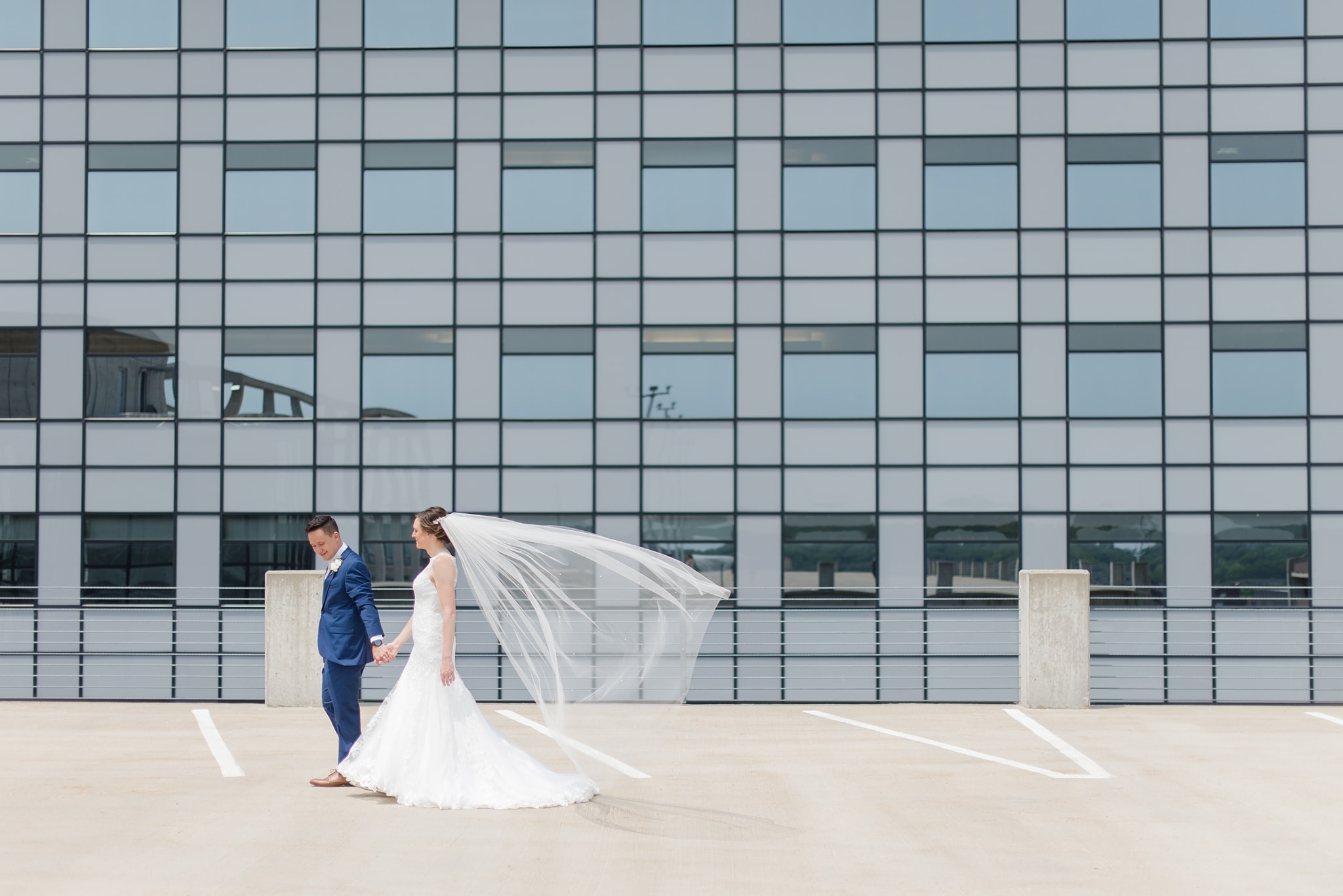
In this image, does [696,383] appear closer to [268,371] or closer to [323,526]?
[268,371]

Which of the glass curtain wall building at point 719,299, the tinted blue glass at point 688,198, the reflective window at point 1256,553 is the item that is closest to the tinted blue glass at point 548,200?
the glass curtain wall building at point 719,299

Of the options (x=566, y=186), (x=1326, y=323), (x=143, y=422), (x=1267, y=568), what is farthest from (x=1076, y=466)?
(x=143, y=422)

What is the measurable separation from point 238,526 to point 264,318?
10.9 feet

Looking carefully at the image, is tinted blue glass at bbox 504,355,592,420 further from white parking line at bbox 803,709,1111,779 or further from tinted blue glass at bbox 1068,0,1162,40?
tinted blue glass at bbox 1068,0,1162,40

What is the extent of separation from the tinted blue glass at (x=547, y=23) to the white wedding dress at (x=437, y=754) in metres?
13.0

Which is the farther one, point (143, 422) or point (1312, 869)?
point (143, 422)

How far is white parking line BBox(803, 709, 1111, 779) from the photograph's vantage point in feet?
29.7

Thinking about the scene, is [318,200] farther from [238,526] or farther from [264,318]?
[238,526]

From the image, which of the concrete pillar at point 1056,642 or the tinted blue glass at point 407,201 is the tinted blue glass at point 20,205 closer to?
the tinted blue glass at point 407,201

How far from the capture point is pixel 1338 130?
61.2ft

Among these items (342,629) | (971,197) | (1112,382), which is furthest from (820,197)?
(342,629)

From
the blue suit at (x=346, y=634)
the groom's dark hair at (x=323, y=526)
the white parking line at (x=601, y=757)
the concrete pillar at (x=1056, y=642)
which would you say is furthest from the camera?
the concrete pillar at (x=1056, y=642)

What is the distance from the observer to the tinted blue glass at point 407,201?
18.8 metres

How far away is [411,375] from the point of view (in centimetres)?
1877
